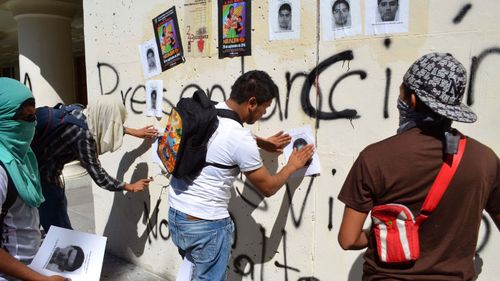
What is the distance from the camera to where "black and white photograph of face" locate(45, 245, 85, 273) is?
1789 millimetres

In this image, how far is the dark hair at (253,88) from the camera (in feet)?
6.87

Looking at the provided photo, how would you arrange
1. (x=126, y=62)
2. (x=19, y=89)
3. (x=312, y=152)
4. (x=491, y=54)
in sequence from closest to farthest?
(x=19, y=89) → (x=491, y=54) → (x=312, y=152) → (x=126, y=62)

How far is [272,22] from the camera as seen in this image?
8.70 feet

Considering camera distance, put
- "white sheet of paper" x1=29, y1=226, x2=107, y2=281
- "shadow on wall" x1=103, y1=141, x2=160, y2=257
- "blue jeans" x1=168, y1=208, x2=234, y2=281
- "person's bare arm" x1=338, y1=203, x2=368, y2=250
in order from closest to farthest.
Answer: "person's bare arm" x1=338, y1=203, x2=368, y2=250 → "white sheet of paper" x1=29, y1=226, x2=107, y2=281 → "blue jeans" x1=168, y1=208, x2=234, y2=281 → "shadow on wall" x1=103, y1=141, x2=160, y2=257

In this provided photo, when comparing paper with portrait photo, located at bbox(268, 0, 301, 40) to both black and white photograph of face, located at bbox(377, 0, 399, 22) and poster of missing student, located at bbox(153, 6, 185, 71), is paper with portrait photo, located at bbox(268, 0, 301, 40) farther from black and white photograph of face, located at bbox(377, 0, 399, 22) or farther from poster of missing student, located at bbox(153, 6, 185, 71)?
poster of missing student, located at bbox(153, 6, 185, 71)

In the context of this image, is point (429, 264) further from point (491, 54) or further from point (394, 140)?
point (491, 54)

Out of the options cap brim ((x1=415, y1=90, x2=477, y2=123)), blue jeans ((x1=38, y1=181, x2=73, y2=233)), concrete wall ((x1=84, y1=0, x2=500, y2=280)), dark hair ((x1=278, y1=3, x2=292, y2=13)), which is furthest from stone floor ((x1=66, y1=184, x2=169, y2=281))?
cap brim ((x1=415, y1=90, x2=477, y2=123))

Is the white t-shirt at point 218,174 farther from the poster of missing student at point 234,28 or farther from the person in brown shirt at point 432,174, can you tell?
the poster of missing student at point 234,28

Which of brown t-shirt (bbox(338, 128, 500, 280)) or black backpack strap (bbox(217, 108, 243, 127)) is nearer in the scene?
brown t-shirt (bbox(338, 128, 500, 280))

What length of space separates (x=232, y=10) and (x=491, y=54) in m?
1.64

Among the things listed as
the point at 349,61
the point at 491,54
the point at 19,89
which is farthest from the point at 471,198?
the point at 19,89

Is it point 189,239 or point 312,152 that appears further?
point 312,152

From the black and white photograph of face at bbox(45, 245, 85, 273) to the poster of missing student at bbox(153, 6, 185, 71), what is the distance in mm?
1789

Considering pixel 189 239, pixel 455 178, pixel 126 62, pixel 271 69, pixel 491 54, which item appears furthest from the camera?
pixel 126 62
